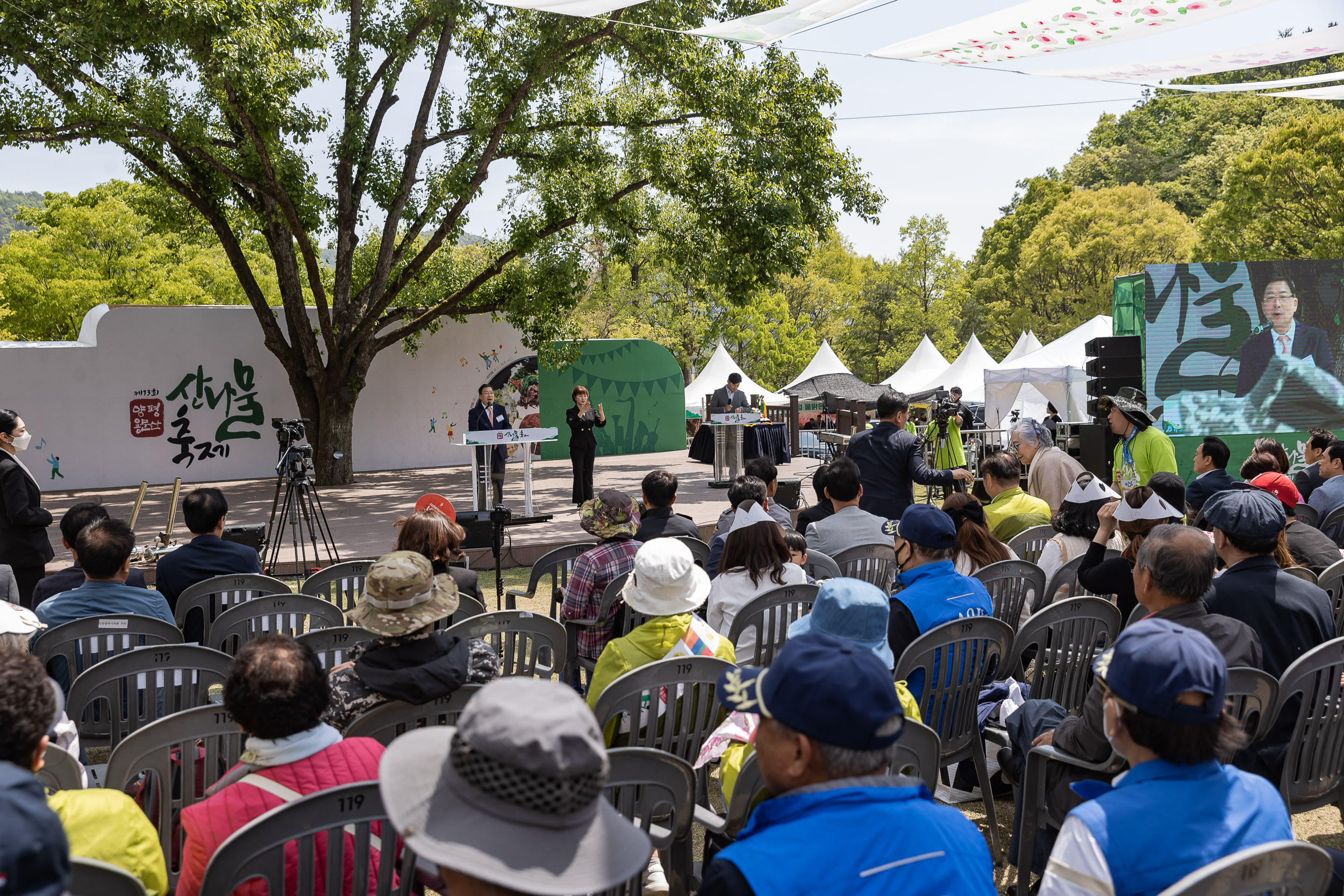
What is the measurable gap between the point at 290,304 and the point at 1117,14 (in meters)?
11.7

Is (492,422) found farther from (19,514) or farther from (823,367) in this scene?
(823,367)

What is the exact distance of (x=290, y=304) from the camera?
14.2 meters

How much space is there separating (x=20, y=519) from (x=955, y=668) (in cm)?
542

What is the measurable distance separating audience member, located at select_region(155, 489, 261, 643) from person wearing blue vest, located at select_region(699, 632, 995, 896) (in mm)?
3778

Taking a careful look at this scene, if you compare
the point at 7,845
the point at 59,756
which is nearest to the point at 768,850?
the point at 7,845

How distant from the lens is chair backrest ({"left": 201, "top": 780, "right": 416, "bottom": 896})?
1.67 metres

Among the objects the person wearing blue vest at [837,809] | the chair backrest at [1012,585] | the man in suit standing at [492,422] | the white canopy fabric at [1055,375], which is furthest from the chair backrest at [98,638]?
the white canopy fabric at [1055,375]

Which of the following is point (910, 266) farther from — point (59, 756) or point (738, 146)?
point (59, 756)

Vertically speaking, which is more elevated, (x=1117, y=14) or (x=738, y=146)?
(x=738, y=146)

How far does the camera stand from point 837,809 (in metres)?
1.44

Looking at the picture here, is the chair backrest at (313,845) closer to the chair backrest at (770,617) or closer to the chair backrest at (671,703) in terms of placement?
the chair backrest at (671,703)

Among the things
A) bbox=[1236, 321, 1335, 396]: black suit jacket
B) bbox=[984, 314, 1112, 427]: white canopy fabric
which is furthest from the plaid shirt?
bbox=[984, 314, 1112, 427]: white canopy fabric

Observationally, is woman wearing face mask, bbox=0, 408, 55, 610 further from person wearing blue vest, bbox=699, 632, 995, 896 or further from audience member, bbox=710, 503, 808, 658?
person wearing blue vest, bbox=699, 632, 995, 896

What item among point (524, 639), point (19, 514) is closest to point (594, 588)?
point (524, 639)
